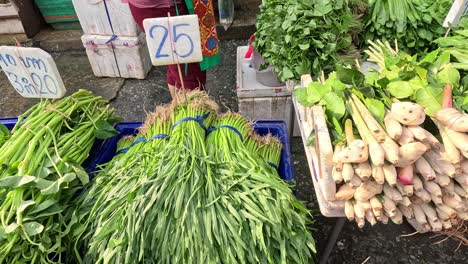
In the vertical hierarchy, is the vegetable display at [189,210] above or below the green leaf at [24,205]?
below

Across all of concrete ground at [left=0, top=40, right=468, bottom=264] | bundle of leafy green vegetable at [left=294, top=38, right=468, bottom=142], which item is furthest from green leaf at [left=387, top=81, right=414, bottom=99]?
concrete ground at [left=0, top=40, right=468, bottom=264]

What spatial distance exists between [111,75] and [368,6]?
2649 millimetres

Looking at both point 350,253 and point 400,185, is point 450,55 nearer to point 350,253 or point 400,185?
point 400,185

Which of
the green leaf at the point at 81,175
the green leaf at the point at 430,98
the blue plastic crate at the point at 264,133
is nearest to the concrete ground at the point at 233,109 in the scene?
the blue plastic crate at the point at 264,133

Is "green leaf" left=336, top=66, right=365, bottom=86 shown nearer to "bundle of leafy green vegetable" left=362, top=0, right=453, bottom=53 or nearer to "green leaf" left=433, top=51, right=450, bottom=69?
"green leaf" left=433, top=51, right=450, bottom=69

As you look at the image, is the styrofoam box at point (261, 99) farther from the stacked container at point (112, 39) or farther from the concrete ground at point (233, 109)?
the stacked container at point (112, 39)

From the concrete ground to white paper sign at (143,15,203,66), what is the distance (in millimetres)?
507

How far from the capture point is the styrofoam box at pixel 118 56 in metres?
3.30

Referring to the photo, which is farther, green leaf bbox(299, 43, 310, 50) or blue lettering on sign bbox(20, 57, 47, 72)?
green leaf bbox(299, 43, 310, 50)

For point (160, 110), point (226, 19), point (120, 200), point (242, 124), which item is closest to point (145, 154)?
point (120, 200)

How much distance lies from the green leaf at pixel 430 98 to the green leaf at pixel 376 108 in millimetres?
135

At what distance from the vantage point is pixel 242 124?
1.76 m

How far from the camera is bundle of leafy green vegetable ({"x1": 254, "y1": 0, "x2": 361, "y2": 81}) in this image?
1.85 meters

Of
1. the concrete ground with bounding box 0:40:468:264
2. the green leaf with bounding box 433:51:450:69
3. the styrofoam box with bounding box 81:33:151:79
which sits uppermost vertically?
the green leaf with bounding box 433:51:450:69
